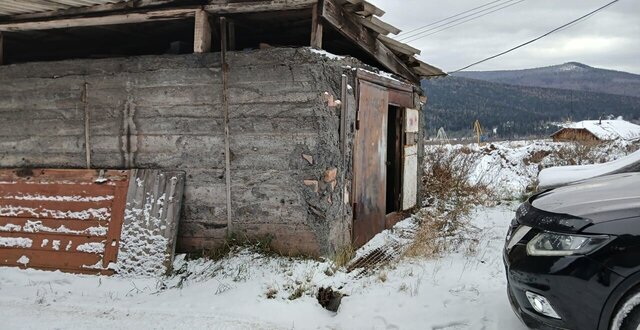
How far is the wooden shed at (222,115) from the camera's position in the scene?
4.98 m

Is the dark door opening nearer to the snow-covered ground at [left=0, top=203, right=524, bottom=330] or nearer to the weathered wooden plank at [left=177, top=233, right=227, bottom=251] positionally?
the snow-covered ground at [left=0, top=203, right=524, bottom=330]

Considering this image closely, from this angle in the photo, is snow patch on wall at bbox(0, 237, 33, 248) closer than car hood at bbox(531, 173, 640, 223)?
No

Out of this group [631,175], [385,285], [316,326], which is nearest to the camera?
[631,175]

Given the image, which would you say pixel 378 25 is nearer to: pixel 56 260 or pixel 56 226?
pixel 56 226

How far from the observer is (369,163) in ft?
20.2

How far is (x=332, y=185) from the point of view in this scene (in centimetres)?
509

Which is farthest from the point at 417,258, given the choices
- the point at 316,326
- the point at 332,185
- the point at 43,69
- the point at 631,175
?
the point at 43,69

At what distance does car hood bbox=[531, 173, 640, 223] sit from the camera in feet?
8.67

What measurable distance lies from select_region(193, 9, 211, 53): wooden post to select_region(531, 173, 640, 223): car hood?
12.5 feet

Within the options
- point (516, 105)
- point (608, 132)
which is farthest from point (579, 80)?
point (608, 132)

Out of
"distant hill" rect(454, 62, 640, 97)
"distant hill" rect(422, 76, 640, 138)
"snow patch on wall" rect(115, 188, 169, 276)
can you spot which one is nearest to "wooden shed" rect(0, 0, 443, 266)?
"snow patch on wall" rect(115, 188, 169, 276)

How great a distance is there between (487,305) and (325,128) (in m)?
2.37

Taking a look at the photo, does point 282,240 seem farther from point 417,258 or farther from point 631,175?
point 631,175

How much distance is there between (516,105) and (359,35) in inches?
5039
